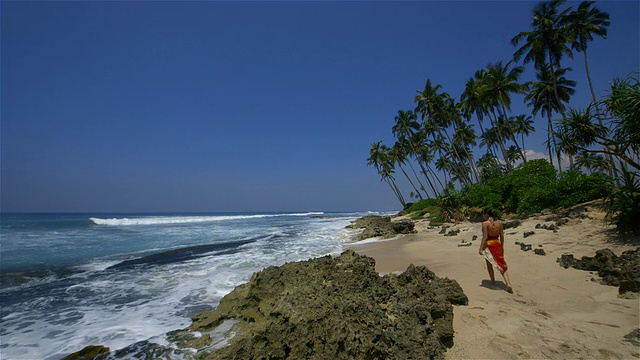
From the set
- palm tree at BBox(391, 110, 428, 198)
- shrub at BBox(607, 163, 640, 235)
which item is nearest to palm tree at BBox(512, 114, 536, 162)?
palm tree at BBox(391, 110, 428, 198)

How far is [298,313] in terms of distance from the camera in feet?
12.2

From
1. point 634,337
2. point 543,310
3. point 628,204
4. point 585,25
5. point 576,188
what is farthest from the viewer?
point 585,25

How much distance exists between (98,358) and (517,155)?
224ft

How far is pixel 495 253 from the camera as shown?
582 cm

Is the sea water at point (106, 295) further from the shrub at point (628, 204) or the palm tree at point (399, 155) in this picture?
the palm tree at point (399, 155)

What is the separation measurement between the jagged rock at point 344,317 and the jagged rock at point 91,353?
4.42 ft

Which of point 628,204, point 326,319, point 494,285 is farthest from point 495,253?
point 628,204

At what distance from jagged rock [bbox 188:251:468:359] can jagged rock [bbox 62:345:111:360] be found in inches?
53.0

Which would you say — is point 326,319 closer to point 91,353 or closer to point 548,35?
point 91,353

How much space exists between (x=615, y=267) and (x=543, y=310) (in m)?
2.82

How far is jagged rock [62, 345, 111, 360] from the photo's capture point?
4395 millimetres

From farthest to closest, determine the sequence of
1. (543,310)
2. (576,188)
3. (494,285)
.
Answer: (576,188) → (494,285) → (543,310)

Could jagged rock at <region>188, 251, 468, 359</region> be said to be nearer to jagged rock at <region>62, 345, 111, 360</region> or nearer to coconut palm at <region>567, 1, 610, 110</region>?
jagged rock at <region>62, 345, 111, 360</region>

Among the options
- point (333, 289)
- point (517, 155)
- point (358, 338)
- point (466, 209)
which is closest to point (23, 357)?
point (333, 289)
